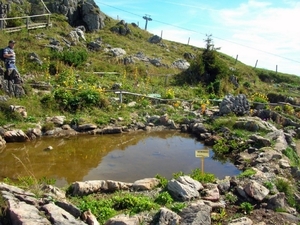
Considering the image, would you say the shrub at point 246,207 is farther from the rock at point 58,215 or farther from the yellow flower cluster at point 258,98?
the yellow flower cluster at point 258,98

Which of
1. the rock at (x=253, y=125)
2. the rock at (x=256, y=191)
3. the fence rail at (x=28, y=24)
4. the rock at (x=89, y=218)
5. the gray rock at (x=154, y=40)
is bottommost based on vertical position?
the rock at (x=89, y=218)

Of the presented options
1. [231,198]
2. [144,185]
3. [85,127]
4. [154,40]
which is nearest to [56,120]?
[85,127]

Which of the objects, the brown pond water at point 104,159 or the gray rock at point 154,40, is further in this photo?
the gray rock at point 154,40

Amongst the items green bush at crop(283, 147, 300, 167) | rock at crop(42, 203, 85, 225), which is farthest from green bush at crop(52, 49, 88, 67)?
rock at crop(42, 203, 85, 225)

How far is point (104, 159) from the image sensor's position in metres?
10.3

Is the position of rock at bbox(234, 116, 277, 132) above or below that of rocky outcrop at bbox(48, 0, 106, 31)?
below

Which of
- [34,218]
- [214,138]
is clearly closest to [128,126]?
[214,138]

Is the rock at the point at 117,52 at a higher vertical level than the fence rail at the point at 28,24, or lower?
lower

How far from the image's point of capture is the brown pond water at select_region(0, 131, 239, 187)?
29.2 feet

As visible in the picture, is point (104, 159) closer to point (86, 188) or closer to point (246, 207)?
point (86, 188)

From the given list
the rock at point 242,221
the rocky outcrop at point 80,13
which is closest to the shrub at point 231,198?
the rock at point 242,221

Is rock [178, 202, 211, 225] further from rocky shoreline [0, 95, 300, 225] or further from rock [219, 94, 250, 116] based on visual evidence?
rock [219, 94, 250, 116]

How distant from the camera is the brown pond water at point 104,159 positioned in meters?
8.89

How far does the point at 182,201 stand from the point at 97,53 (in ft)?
70.3
